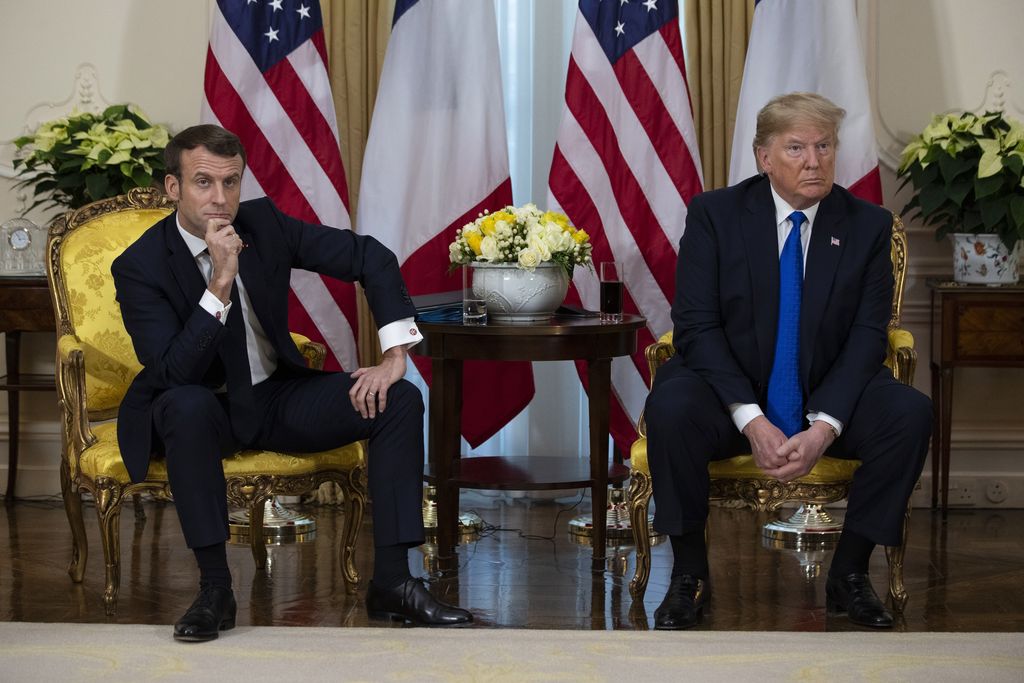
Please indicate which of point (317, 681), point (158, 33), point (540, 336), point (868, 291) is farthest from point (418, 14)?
point (317, 681)

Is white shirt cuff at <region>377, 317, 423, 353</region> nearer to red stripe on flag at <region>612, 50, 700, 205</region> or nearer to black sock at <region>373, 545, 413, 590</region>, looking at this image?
black sock at <region>373, 545, 413, 590</region>

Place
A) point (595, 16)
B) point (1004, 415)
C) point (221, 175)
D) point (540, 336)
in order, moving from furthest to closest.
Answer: point (1004, 415), point (595, 16), point (540, 336), point (221, 175)

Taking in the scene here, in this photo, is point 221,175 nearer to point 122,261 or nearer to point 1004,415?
point 122,261

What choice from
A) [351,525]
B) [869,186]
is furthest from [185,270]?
[869,186]

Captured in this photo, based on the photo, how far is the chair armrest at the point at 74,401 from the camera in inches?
140

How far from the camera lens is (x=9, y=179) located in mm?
5250

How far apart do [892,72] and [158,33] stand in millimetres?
3040

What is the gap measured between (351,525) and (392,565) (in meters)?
0.40

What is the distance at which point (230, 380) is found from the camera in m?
3.38

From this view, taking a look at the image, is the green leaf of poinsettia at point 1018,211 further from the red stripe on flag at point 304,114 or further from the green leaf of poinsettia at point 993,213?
the red stripe on flag at point 304,114

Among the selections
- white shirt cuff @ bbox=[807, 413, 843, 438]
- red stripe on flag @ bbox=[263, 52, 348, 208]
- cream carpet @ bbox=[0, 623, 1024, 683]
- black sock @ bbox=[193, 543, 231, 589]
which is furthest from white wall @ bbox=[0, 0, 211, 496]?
white shirt cuff @ bbox=[807, 413, 843, 438]

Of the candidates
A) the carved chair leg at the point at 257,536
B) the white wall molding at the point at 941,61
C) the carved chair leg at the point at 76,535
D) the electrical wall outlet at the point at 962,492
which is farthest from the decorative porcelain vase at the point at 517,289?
the electrical wall outlet at the point at 962,492

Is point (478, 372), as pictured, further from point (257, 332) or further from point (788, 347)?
point (788, 347)

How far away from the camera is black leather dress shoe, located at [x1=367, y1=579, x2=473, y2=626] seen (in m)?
3.29
